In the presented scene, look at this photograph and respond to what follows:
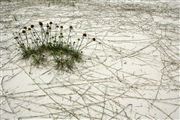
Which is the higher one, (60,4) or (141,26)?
(60,4)

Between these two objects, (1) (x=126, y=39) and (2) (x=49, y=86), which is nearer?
(2) (x=49, y=86)

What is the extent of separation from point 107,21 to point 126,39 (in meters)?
0.78

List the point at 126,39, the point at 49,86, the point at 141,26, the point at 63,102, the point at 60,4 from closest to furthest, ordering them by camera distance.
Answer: the point at 63,102, the point at 49,86, the point at 126,39, the point at 141,26, the point at 60,4

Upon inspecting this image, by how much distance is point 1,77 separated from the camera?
8.49ft

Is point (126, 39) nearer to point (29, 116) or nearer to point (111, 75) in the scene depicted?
point (111, 75)

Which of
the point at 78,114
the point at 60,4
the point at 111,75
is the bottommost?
the point at 78,114

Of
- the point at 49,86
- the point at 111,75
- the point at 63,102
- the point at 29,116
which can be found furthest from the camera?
the point at 111,75

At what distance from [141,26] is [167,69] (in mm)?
1324

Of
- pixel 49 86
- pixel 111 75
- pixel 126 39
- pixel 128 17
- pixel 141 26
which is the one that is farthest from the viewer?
pixel 128 17

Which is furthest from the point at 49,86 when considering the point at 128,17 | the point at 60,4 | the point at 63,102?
the point at 60,4

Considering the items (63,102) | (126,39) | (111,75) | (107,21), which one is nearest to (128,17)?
(107,21)

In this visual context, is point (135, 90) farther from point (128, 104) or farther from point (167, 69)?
point (167, 69)

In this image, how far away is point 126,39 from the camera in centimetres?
356

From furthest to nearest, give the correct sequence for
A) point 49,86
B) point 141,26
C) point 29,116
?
point 141,26
point 49,86
point 29,116
